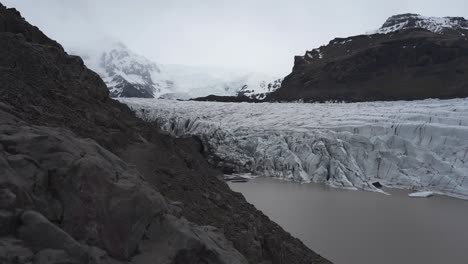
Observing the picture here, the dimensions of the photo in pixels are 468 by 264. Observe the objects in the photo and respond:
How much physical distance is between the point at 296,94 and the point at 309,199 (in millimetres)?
26252

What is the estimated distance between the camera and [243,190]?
1339cm

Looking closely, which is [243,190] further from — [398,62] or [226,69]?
[226,69]

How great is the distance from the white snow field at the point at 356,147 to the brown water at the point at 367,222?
3.59 feet

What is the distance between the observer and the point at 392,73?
35406 mm

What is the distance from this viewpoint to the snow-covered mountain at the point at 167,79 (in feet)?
237

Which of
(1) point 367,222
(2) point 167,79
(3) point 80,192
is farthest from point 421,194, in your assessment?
(2) point 167,79

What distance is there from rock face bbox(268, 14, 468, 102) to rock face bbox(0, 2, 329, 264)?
26636mm

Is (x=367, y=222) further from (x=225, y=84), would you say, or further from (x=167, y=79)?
(x=167, y=79)

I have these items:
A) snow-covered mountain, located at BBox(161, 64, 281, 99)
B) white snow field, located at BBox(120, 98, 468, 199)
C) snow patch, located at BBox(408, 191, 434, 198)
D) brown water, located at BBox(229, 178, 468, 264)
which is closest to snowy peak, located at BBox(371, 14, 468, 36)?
snow-covered mountain, located at BBox(161, 64, 281, 99)

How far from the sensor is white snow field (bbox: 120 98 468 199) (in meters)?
14.9

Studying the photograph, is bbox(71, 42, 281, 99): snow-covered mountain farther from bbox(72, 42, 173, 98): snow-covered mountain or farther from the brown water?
the brown water

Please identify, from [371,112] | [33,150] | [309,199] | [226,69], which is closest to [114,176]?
[33,150]

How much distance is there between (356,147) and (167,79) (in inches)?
3742

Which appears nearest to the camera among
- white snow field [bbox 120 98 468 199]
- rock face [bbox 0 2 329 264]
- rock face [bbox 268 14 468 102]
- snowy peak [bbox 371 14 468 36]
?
rock face [bbox 0 2 329 264]
